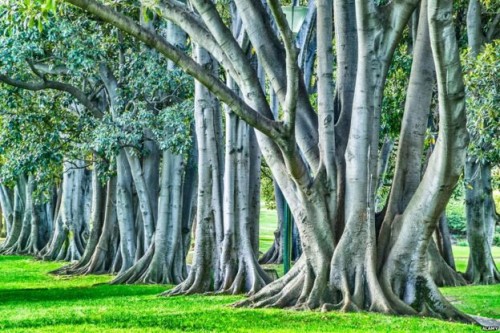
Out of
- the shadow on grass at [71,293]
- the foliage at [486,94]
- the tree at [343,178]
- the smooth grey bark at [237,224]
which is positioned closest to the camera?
the tree at [343,178]

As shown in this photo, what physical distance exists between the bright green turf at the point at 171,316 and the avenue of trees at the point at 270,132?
0.88 metres

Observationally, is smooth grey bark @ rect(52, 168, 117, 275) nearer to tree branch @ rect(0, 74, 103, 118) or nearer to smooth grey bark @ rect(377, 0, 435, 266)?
tree branch @ rect(0, 74, 103, 118)

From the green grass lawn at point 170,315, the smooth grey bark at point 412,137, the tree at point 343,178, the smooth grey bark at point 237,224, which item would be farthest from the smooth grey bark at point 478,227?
the tree at point 343,178

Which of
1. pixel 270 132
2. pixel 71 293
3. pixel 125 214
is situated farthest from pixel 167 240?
pixel 270 132

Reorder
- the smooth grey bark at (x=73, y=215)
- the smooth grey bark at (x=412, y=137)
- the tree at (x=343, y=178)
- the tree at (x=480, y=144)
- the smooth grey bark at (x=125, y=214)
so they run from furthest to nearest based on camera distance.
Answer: the smooth grey bark at (x=73, y=215) → the smooth grey bark at (x=125, y=214) → the tree at (x=480, y=144) → the smooth grey bark at (x=412, y=137) → the tree at (x=343, y=178)

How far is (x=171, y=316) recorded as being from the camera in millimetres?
11859

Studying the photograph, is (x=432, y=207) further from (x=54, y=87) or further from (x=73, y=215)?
(x=73, y=215)

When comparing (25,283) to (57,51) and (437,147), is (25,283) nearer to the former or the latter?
(57,51)

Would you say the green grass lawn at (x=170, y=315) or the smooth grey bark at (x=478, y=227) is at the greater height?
the smooth grey bark at (x=478, y=227)

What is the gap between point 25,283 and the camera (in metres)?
22.3

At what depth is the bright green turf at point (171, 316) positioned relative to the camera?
10.5 m

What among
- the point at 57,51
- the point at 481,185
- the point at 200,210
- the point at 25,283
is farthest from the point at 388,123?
the point at 25,283

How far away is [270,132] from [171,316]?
2913mm

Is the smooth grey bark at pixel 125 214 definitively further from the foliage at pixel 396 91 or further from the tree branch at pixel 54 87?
the foliage at pixel 396 91
